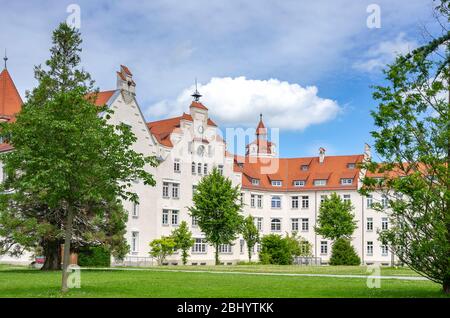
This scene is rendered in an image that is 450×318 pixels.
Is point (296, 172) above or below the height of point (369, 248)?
above

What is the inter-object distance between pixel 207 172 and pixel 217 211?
12302 millimetres

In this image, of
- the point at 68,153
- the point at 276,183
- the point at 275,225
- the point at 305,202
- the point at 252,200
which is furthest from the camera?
the point at 276,183

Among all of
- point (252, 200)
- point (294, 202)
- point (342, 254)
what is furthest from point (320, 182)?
point (342, 254)

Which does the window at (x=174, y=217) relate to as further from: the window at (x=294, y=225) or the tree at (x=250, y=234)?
the window at (x=294, y=225)

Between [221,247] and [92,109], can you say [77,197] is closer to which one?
[92,109]

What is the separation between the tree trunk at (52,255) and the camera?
4106cm

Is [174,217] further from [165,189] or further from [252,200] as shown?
[252,200]

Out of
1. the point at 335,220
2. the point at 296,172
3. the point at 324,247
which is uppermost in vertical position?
the point at 296,172

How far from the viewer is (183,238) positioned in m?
58.3

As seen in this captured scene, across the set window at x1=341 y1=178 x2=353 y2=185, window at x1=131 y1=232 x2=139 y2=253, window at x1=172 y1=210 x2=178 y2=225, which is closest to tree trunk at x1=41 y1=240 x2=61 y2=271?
window at x1=131 y1=232 x2=139 y2=253

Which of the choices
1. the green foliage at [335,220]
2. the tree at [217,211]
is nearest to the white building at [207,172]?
the green foliage at [335,220]

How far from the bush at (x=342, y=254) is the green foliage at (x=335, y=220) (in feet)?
10.3

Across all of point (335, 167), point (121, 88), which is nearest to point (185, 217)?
point (121, 88)

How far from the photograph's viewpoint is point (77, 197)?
68.9 ft
